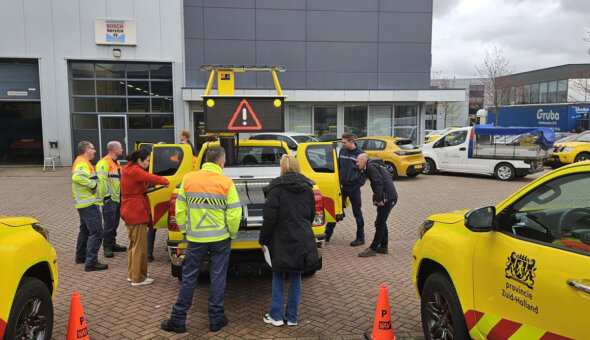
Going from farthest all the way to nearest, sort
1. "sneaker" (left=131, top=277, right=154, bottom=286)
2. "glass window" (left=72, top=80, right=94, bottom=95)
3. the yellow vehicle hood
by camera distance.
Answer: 1. "glass window" (left=72, top=80, right=94, bottom=95)
2. "sneaker" (left=131, top=277, right=154, bottom=286)
3. the yellow vehicle hood

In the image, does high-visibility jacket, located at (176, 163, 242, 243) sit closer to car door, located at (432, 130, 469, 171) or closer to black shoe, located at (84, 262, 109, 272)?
black shoe, located at (84, 262, 109, 272)

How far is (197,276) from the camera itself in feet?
14.5

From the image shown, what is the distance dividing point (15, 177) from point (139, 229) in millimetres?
14730

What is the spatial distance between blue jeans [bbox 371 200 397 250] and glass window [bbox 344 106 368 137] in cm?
1651

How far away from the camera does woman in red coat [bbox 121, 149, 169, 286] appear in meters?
5.66

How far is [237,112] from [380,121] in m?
18.5

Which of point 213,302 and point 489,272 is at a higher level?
point 489,272

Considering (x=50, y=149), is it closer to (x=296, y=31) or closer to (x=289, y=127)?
(x=289, y=127)

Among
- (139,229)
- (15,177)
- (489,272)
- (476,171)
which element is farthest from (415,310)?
(15,177)

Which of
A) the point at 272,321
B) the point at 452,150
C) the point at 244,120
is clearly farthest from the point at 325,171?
the point at 452,150

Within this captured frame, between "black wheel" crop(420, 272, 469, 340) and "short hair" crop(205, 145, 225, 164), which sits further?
"short hair" crop(205, 145, 225, 164)

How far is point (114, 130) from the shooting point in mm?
20844

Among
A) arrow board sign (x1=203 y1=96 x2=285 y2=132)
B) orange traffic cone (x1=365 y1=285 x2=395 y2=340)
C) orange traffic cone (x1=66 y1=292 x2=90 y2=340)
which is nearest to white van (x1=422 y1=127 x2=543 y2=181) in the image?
arrow board sign (x1=203 y1=96 x2=285 y2=132)

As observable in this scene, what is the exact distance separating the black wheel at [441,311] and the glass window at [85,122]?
789 inches
